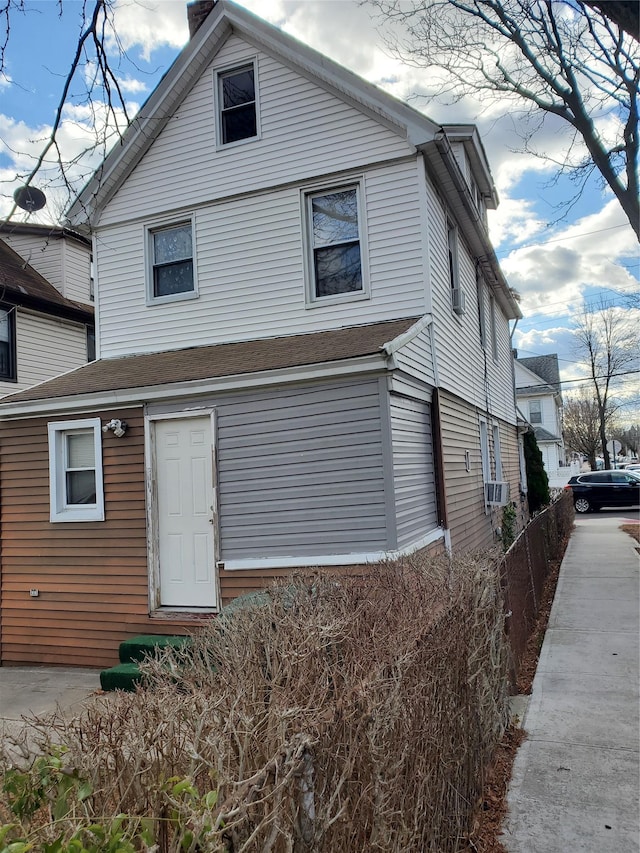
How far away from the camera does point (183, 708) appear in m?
2.08

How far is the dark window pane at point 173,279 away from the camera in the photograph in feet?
31.5

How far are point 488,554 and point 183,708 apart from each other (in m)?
3.55

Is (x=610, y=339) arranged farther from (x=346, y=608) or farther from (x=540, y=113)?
(x=346, y=608)

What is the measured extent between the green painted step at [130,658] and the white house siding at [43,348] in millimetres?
8878

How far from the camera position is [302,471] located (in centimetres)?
691

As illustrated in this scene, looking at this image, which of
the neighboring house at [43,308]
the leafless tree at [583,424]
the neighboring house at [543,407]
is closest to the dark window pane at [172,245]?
the neighboring house at [43,308]

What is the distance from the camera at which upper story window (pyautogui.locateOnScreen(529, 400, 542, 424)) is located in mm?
41094

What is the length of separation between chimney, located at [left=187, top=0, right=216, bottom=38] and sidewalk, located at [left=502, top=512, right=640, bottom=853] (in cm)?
1068

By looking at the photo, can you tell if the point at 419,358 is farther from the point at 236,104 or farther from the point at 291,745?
the point at 291,745

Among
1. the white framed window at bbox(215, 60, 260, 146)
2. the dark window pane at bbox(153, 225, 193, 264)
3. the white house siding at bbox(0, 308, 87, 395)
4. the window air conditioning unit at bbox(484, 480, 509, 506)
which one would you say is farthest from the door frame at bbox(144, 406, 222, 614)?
the white house siding at bbox(0, 308, 87, 395)

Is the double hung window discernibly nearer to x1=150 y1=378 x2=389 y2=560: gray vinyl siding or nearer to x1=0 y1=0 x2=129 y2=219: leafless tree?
x1=150 y1=378 x2=389 y2=560: gray vinyl siding

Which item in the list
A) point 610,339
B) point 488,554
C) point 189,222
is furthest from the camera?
point 610,339

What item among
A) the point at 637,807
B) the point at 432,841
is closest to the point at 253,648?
the point at 432,841

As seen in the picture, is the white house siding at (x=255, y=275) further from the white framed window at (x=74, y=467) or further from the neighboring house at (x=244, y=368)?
the white framed window at (x=74, y=467)
